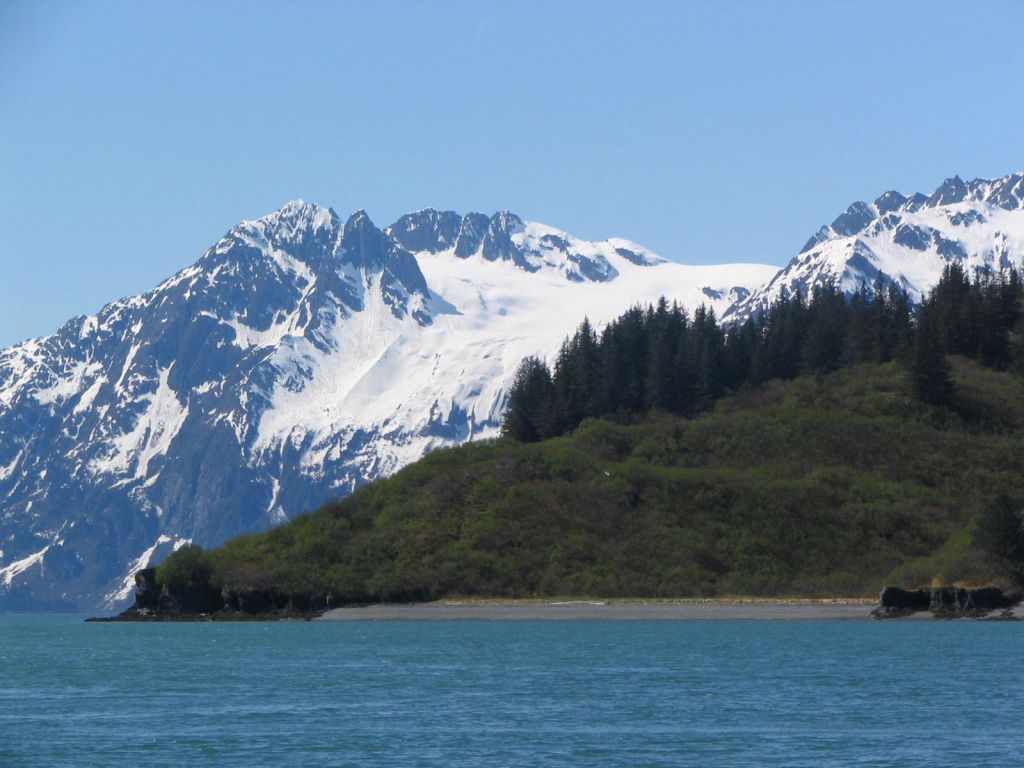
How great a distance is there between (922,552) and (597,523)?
3222 cm

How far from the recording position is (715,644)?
408ft

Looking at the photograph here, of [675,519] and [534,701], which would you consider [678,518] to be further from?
[534,701]

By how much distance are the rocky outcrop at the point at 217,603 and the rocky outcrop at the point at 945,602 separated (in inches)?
2199

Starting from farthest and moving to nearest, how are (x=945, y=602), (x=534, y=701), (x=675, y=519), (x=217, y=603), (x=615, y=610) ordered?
(x=217, y=603) → (x=675, y=519) → (x=615, y=610) → (x=945, y=602) → (x=534, y=701)

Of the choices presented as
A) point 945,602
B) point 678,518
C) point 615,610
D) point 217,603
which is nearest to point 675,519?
point 678,518

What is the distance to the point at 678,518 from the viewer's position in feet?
586

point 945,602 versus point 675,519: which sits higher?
point 675,519

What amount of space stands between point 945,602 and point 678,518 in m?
31.7

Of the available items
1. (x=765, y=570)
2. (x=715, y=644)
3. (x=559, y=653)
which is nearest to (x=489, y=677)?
(x=559, y=653)

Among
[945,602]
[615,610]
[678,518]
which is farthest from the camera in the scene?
[678,518]

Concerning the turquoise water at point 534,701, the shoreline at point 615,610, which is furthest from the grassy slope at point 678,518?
the turquoise water at point 534,701

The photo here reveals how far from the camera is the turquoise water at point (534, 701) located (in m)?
66.6

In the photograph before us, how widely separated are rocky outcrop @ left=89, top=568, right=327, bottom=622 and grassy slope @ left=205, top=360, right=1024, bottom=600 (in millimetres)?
1488

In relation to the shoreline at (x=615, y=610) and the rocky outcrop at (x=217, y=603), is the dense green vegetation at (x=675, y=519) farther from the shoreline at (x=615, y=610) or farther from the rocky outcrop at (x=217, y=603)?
the shoreline at (x=615, y=610)
